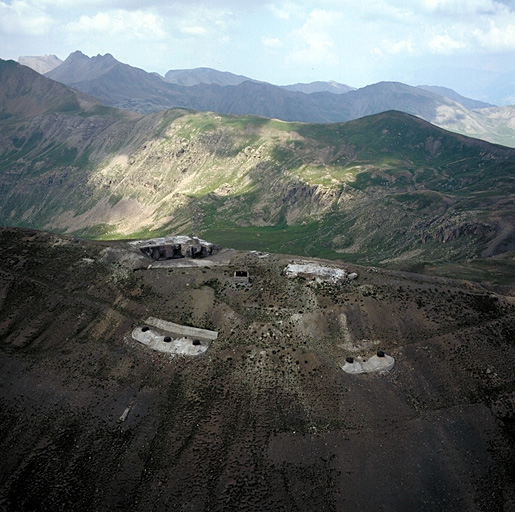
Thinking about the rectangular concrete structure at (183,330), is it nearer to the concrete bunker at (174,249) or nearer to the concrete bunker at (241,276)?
the concrete bunker at (241,276)

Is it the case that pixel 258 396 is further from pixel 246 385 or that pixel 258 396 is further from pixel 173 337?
pixel 173 337


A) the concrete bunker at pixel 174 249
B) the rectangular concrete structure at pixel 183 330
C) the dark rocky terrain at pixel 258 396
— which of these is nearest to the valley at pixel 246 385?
the dark rocky terrain at pixel 258 396

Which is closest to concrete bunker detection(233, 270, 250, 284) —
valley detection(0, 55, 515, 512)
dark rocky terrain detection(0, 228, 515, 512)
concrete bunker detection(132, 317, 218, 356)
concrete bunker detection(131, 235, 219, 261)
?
valley detection(0, 55, 515, 512)

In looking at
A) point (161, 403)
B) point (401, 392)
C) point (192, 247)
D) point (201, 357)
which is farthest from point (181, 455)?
point (192, 247)

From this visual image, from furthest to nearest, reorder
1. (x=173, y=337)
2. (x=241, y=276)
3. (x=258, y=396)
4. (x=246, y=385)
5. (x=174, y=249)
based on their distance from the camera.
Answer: (x=174, y=249), (x=241, y=276), (x=173, y=337), (x=246, y=385), (x=258, y=396)

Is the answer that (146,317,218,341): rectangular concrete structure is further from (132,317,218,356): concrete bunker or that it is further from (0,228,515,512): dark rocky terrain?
(0,228,515,512): dark rocky terrain

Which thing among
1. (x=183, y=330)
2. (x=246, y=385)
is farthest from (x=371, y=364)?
(x=183, y=330)

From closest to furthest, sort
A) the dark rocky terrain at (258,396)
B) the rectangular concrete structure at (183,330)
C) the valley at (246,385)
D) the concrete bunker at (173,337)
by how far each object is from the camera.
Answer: the dark rocky terrain at (258,396), the valley at (246,385), the concrete bunker at (173,337), the rectangular concrete structure at (183,330)

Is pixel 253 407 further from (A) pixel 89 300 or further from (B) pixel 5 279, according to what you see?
(B) pixel 5 279

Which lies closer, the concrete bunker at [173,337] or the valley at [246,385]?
the valley at [246,385]
